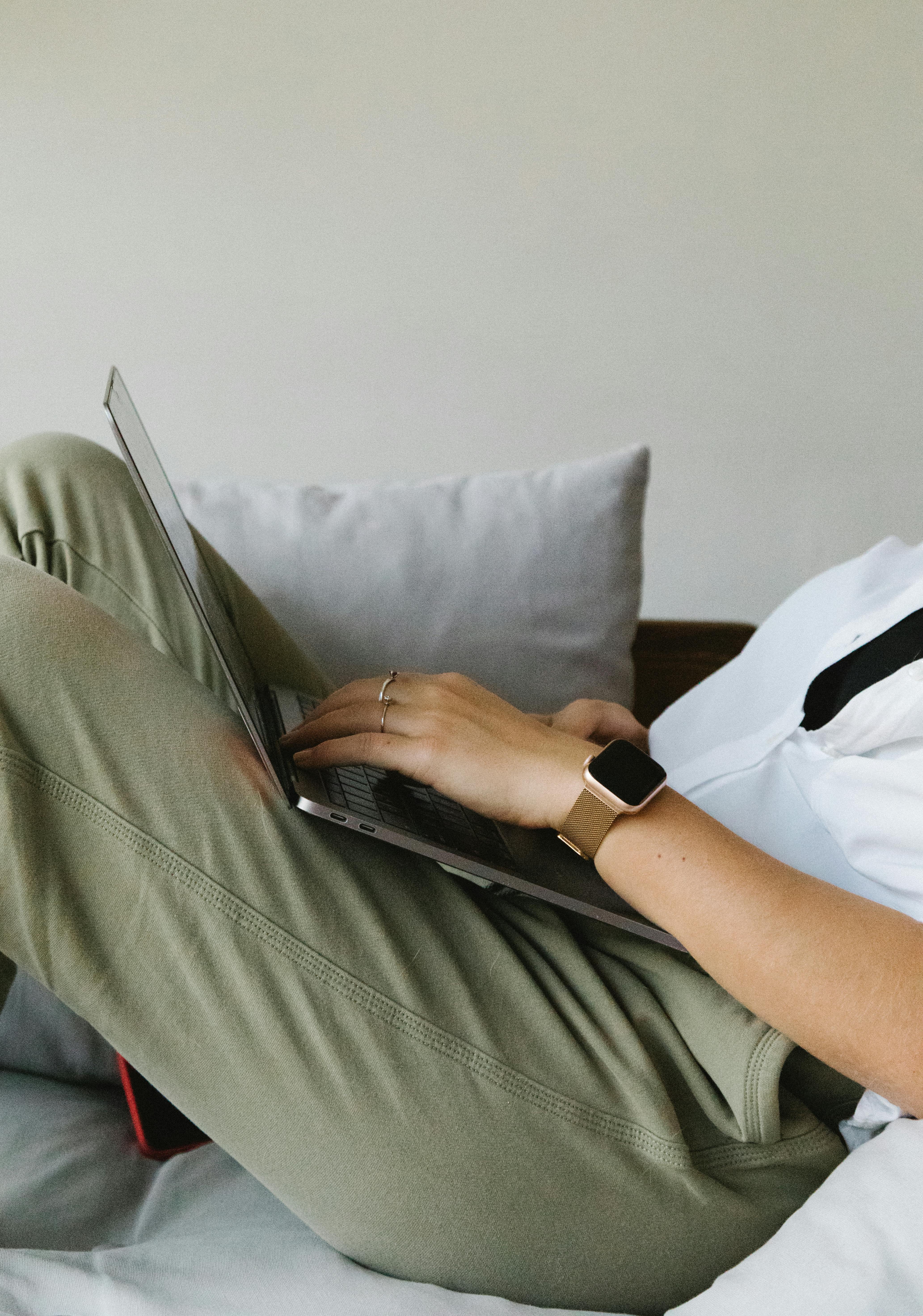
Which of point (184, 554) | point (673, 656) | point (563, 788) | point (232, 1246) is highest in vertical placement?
point (184, 554)

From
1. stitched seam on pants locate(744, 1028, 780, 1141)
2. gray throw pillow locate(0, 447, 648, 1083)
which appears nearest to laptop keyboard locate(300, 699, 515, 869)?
stitched seam on pants locate(744, 1028, 780, 1141)

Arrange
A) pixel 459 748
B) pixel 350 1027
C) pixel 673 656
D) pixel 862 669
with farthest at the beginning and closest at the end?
pixel 673 656
pixel 862 669
pixel 459 748
pixel 350 1027

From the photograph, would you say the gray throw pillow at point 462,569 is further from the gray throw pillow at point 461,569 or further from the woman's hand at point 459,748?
the woman's hand at point 459,748

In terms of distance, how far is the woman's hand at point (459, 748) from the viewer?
0.70m

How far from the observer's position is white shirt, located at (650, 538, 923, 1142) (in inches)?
27.8

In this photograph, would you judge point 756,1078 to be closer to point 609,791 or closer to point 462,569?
point 609,791

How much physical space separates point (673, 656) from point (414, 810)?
76cm

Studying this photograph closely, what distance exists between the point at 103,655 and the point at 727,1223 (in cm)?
53

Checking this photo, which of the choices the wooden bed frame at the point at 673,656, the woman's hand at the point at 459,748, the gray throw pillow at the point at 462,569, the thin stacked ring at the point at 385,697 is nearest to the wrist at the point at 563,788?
the woman's hand at the point at 459,748

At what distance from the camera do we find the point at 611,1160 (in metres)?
0.62

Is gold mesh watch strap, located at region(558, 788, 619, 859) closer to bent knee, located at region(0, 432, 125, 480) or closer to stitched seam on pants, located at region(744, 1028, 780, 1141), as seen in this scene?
stitched seam on pants, located at region(744, 1028, 780, 1141)

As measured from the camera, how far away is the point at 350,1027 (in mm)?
604

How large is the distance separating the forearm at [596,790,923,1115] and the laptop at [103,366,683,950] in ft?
0.14

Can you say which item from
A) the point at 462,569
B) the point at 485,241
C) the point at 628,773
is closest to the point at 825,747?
the point at 628,773
